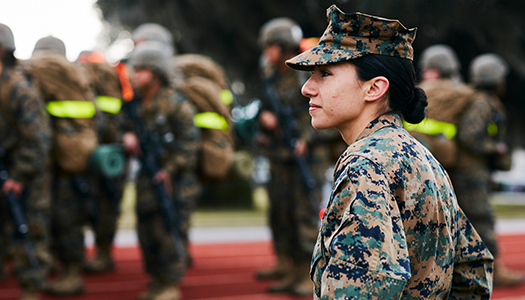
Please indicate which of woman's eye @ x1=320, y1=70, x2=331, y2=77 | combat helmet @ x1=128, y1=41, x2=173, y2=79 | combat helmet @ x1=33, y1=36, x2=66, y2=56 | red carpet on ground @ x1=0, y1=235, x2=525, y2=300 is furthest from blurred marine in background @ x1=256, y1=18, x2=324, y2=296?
A: woman's eye @ x1=320, y1=70, x2=331, y2=77

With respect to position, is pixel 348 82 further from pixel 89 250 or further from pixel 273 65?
pixel 89 250

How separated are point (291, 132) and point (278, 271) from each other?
63.4 inches

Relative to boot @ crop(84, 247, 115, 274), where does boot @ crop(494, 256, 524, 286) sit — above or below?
below

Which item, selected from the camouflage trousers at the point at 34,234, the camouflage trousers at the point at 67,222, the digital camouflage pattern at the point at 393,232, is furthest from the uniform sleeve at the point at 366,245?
the camouflage trousers at the point at 67,222

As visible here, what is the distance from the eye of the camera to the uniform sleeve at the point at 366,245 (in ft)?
3.99

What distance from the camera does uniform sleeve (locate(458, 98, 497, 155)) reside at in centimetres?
596

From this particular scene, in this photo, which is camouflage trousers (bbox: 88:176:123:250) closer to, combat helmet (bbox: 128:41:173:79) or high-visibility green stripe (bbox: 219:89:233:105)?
high-visibility green stripe (bbox: 219:89:233:105)

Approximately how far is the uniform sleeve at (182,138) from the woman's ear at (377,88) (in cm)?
356

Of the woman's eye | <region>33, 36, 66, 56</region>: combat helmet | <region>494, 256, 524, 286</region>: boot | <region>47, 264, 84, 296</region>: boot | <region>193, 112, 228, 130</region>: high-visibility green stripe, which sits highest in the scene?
<region>33, 36, 66, 56</region>: combat helmet

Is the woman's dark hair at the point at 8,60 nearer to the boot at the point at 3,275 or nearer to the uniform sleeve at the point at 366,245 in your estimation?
the boot at the point at 3,275

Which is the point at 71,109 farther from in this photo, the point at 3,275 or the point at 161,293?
the point at 3,275

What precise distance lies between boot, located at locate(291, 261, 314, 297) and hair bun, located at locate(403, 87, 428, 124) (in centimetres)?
390

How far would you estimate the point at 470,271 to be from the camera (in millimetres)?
1586

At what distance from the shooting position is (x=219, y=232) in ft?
31.8
